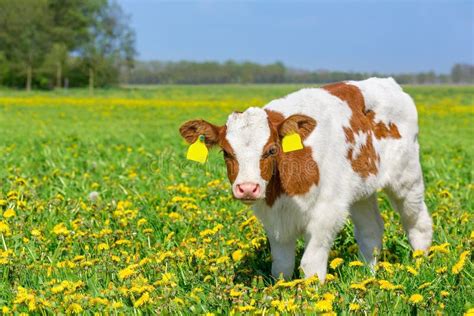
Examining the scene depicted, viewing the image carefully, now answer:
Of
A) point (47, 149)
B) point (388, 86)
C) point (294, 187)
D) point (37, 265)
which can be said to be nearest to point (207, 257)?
point (294, 187)

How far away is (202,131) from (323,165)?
969 millimetres

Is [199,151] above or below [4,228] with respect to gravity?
above

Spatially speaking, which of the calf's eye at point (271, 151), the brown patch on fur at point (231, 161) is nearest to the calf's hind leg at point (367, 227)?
the calf's eye at point (271, 151)

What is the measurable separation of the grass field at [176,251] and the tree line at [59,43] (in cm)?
7073

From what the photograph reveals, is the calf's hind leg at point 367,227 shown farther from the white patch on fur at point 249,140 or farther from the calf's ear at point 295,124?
the white patch on fur at point 249,140

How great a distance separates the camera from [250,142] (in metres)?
4.86

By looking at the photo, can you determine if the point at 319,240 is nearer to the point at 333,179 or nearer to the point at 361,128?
the point at 333,179

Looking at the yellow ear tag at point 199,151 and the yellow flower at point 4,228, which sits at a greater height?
the yellow ear tag at point 199,151

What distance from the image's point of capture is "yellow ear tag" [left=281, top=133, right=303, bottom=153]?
5.03 m

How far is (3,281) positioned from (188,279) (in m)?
1.43

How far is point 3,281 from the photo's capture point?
5.24 meters

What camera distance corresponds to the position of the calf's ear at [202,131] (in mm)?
5180

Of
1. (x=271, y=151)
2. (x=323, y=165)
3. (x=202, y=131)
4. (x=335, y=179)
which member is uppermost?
(x=202, y=131)

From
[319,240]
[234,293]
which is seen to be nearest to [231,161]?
[319,240]
